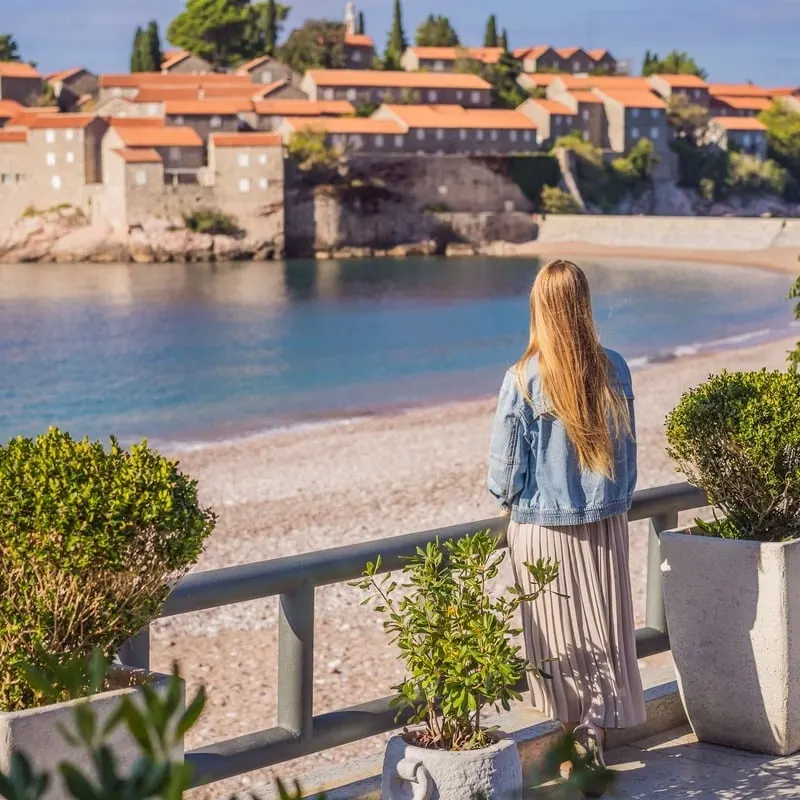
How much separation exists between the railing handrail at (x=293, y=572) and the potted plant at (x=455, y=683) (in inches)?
8.7

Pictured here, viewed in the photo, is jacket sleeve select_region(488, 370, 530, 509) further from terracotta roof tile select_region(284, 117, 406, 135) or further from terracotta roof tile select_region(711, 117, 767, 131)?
terracotta roof tile select_region(711, 117, 767, 131)

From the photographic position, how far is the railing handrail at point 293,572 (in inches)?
128

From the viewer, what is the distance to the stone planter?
8.01 feet

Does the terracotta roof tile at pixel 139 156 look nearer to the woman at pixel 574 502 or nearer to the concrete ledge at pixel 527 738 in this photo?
the concrete ledge at pixel 527 738

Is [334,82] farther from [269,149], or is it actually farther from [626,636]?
[626,636]

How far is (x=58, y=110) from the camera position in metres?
83.8

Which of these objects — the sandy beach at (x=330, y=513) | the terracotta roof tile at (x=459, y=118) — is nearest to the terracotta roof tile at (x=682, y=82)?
the terracotta roof tile at (x=459, y=118)

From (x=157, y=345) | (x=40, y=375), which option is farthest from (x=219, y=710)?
(x=157, y=345)

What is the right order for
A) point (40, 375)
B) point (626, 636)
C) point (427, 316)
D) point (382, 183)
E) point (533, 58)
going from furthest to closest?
point (533, 58), point (382, 183), point (427, 316), point (40, 375), point (626, 636)

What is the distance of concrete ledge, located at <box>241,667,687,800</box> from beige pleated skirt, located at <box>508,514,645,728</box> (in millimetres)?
90

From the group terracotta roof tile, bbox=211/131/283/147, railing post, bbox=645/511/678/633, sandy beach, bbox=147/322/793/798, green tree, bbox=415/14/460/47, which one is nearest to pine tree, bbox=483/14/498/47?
green tree, bbox=415/14/460/47

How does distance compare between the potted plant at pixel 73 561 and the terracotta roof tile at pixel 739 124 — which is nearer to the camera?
the potted plant at pixel 73 561

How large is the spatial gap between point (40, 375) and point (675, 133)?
229 feet

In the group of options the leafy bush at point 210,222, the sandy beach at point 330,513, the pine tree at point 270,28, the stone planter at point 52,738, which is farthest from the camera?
the pine tree at point 270,28
